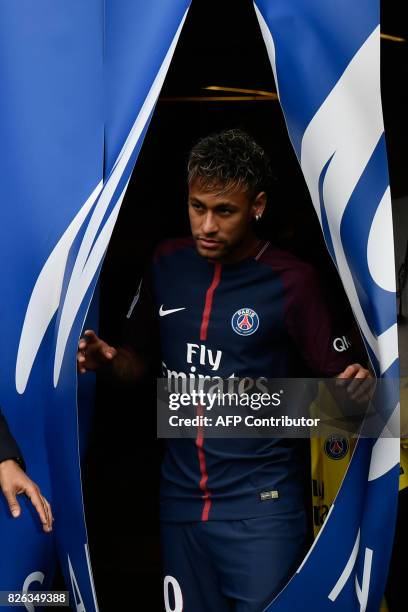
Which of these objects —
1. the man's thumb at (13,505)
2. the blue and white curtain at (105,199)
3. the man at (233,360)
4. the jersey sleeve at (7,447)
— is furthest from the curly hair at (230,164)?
the man's thumb at (13,505)

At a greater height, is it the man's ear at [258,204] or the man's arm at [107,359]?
the man's ear at [258,204]

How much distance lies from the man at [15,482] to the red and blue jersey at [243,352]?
1.11 feet

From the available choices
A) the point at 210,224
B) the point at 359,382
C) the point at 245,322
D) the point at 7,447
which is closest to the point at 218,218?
the point at 210,224

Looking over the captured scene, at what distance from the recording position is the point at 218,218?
2246mm

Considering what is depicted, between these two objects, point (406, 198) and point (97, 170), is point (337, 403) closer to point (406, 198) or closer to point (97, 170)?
point (97, 170)

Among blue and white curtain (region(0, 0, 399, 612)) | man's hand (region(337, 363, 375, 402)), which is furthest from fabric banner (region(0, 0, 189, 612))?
man's hand (region(337, 363, 375, 402))

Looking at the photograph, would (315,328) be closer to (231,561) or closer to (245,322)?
(245,322)

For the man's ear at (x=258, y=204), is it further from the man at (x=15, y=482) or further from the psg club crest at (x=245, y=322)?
the man at (x=15, y=482)

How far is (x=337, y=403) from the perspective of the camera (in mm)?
2328

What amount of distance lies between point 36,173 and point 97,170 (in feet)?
0.43

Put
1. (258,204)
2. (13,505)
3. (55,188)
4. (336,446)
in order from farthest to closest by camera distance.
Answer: (336,446) < (258,204) < (55,188) < (13,505)

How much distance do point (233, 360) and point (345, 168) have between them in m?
0.49

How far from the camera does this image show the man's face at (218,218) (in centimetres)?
224

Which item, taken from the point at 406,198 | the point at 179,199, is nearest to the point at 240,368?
the point at 406,198
